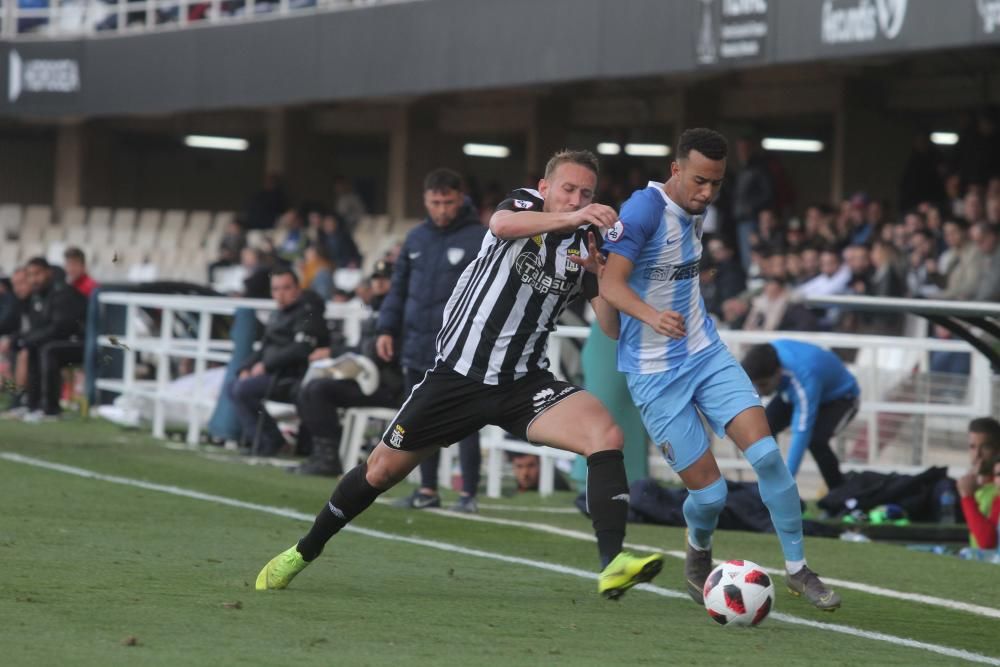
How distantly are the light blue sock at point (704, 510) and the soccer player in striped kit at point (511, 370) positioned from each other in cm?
57

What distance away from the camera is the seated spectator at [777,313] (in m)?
15.1

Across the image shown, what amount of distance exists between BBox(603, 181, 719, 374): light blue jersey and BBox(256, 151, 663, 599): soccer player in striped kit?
17 cm

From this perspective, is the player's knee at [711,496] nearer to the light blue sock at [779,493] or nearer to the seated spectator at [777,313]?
the light blue sock at [779,493]

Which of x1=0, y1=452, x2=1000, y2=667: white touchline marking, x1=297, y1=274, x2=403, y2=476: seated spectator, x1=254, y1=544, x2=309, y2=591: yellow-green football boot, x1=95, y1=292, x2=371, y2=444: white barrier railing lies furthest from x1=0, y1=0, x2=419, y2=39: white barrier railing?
x1=254, y1=544, x2=309, y2=591: yellow-green football boot

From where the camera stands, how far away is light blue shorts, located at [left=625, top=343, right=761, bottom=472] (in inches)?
278

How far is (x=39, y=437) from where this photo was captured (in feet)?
49.8

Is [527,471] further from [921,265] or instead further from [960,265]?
[921,265]

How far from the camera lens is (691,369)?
7.11 metres

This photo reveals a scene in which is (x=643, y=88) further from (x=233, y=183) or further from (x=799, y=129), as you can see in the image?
(x=233, y=183)

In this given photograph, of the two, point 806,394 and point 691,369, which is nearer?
point 691,369

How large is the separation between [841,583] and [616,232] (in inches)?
95.0

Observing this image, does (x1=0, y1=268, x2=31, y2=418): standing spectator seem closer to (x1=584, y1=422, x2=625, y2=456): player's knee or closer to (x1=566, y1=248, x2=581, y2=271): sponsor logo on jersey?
(x1=566, y1=248, x2=581, y2=271): sponsor logo on jersey

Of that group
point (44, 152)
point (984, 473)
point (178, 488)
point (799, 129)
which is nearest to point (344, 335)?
point (178, 488)

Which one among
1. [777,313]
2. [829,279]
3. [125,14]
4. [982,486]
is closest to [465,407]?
[982,486]
